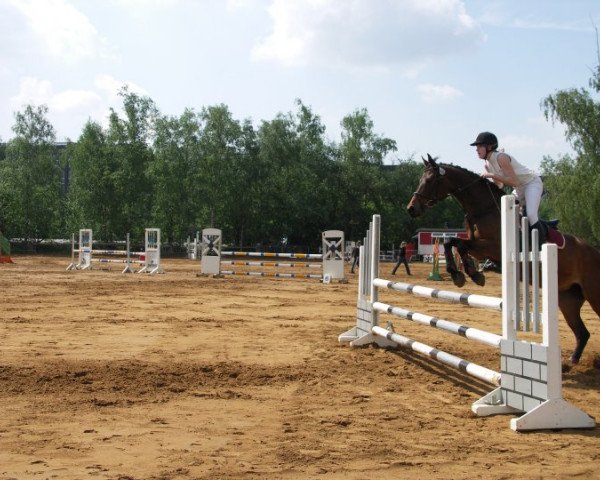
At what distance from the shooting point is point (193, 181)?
185 feet

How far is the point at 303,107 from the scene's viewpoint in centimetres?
6122

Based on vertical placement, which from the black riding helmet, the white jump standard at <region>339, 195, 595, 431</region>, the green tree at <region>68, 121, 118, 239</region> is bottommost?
the white jump standard at <region>339, 195, 595, 431</region>

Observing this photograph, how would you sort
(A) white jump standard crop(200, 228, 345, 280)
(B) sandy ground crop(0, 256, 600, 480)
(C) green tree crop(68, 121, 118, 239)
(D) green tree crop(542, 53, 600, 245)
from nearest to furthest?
(B) sandy ground crop(0, 256, 600, 480) → (A) white jump standard crop(200, 228, 345, 280) → (D) green tree crop(542, 53, 600, 245) → (C) green tree crop(68, 121, 118, 239)

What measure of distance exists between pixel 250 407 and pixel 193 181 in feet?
171

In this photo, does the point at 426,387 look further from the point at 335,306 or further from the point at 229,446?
the point at 335,306

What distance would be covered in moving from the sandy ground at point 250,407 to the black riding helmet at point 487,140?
7.59 feet

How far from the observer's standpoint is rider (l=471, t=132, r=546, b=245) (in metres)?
7.20

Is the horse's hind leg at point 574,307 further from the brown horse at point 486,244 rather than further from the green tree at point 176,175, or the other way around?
the green tree at point 176,175

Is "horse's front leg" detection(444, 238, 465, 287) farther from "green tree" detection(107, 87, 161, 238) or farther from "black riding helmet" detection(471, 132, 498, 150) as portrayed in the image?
"green tree" detection(107, 87, 161, 238)

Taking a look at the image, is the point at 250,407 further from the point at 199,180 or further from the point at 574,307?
the point at 199,180

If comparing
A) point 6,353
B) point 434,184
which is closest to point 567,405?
point 434,184

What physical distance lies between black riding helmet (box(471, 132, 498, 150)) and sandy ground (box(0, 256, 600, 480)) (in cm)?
231

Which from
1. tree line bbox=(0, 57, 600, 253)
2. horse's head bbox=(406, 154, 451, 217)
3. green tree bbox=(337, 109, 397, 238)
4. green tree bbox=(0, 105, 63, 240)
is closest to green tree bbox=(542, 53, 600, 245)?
tree line bbox=(0, 57, 600, 253)

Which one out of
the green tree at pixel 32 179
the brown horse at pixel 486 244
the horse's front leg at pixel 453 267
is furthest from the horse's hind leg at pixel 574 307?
the green tree at pixel 32 179
